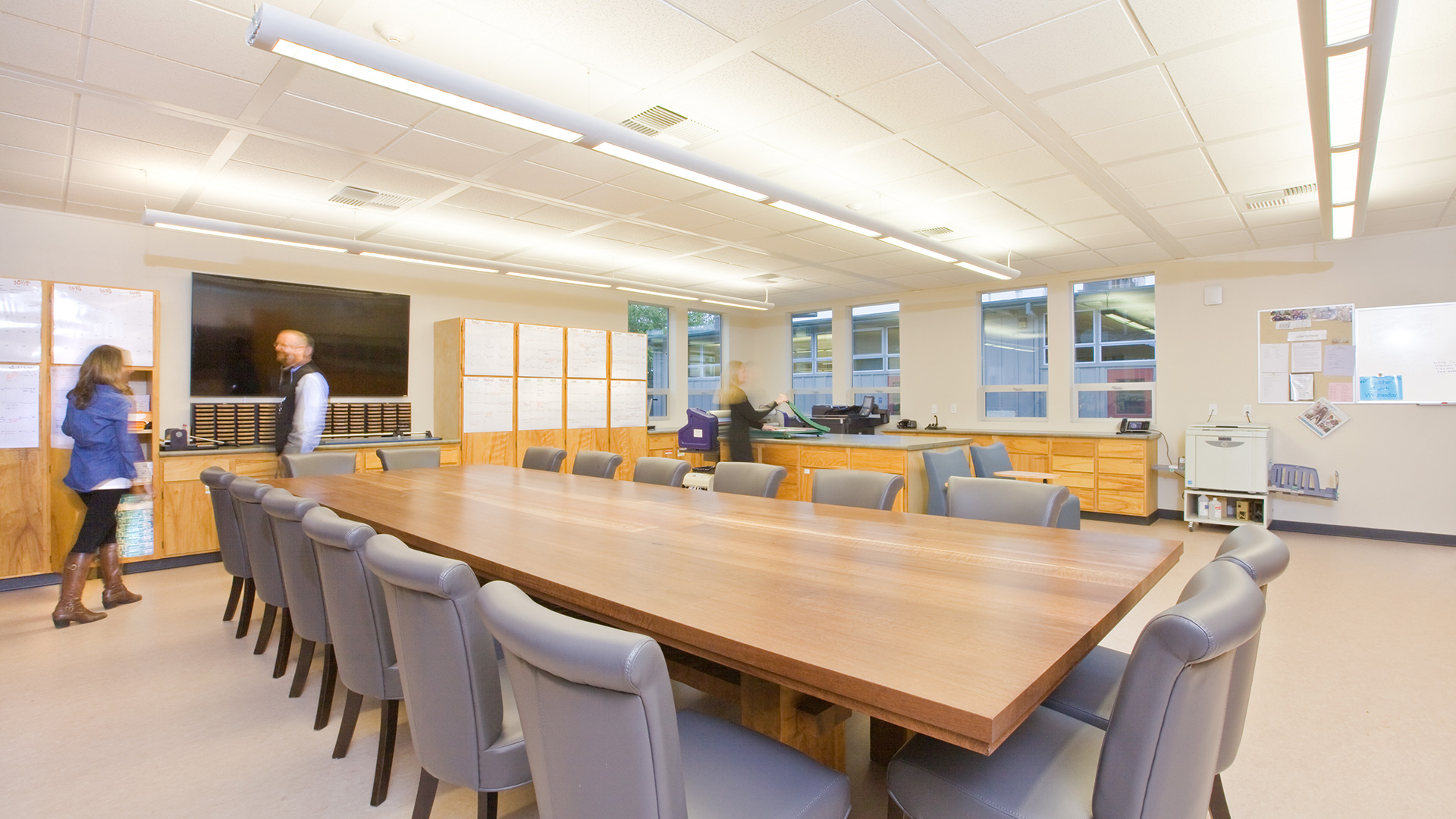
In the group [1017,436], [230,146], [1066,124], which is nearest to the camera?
[1066,124]

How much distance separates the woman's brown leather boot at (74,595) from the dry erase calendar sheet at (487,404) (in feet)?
9.67

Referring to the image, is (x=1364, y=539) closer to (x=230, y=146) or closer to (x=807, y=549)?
(x=807, y=549)

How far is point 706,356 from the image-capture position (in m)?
10.4

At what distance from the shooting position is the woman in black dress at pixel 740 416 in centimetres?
613

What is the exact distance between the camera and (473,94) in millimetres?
2521

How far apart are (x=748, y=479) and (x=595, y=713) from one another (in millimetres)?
2567

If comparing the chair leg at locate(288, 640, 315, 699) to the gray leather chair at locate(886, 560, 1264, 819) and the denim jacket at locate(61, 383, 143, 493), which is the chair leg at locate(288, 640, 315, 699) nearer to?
the denim jacket at locate(61, 383, 143, 493)

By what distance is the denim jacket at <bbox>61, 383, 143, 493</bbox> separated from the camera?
3.95m

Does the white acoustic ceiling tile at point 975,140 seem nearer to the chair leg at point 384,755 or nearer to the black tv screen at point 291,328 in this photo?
the chair leg at point 384,755

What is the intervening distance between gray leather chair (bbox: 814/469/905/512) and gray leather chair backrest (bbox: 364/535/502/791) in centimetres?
187

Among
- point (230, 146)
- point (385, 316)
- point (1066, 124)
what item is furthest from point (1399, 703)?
point (385, 316)

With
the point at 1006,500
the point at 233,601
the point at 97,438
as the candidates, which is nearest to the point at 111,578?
the point at 97,438

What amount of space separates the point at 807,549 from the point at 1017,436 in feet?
20.2

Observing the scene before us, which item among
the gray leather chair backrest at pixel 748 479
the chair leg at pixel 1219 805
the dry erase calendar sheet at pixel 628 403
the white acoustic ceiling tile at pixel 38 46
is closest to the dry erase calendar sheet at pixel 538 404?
the dry erase calendar sheet at pixel 628 403
